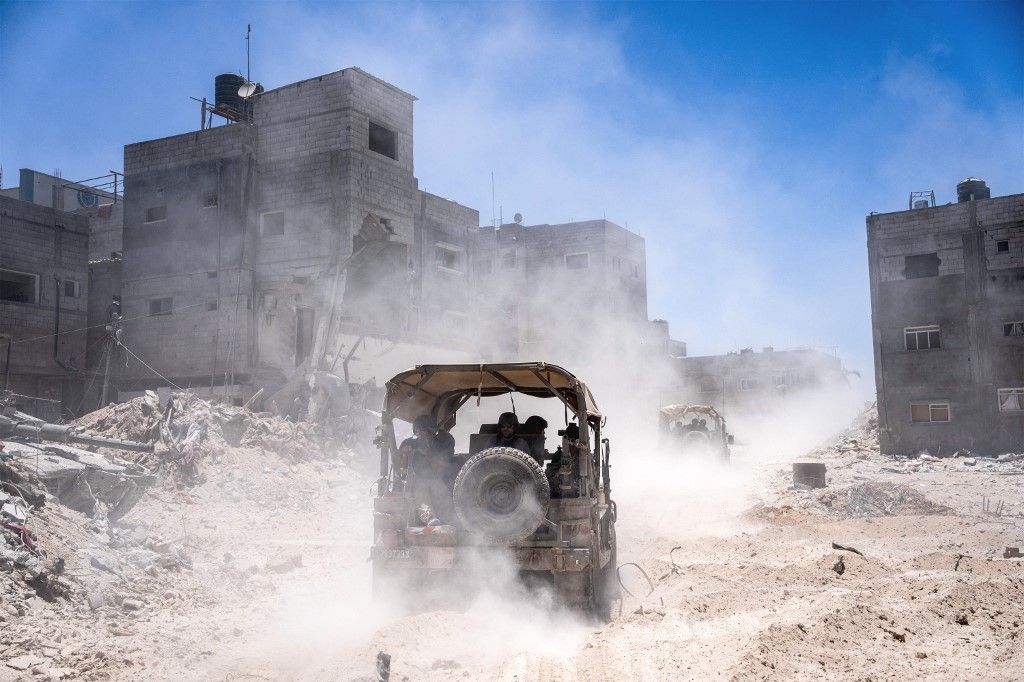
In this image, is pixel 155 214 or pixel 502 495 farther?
pixel 155 214

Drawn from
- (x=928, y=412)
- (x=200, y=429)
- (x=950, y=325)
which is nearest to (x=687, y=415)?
(x=928, y=412)

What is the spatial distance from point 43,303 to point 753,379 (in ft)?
145

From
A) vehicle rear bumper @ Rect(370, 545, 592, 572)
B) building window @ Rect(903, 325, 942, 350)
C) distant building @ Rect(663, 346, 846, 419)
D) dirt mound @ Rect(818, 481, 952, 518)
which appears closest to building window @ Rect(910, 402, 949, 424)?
building window @ Rect(903, 325, 942, 350)

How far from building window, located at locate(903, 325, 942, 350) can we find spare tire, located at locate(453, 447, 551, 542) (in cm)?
2966

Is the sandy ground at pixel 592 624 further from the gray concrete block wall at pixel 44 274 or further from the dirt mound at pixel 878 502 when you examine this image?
the gray concrete block wall at pixel 44 274

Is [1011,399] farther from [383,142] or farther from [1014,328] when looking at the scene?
[383,142]

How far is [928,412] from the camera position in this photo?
30.9 meters

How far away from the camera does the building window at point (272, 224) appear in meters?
25.8

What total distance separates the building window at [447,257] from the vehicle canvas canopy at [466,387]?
75.2ft

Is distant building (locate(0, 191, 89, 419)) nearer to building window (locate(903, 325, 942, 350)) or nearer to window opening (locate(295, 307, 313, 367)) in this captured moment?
window opening (locate(295, 307, 313, 367))

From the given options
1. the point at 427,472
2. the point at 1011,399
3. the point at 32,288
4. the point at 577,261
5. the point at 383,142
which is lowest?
the point at 427,472

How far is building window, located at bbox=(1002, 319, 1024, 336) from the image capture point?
2973 cm

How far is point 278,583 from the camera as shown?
977 cm

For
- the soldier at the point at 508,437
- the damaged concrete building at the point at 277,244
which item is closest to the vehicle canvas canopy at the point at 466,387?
the soldier at the point at 508,437
